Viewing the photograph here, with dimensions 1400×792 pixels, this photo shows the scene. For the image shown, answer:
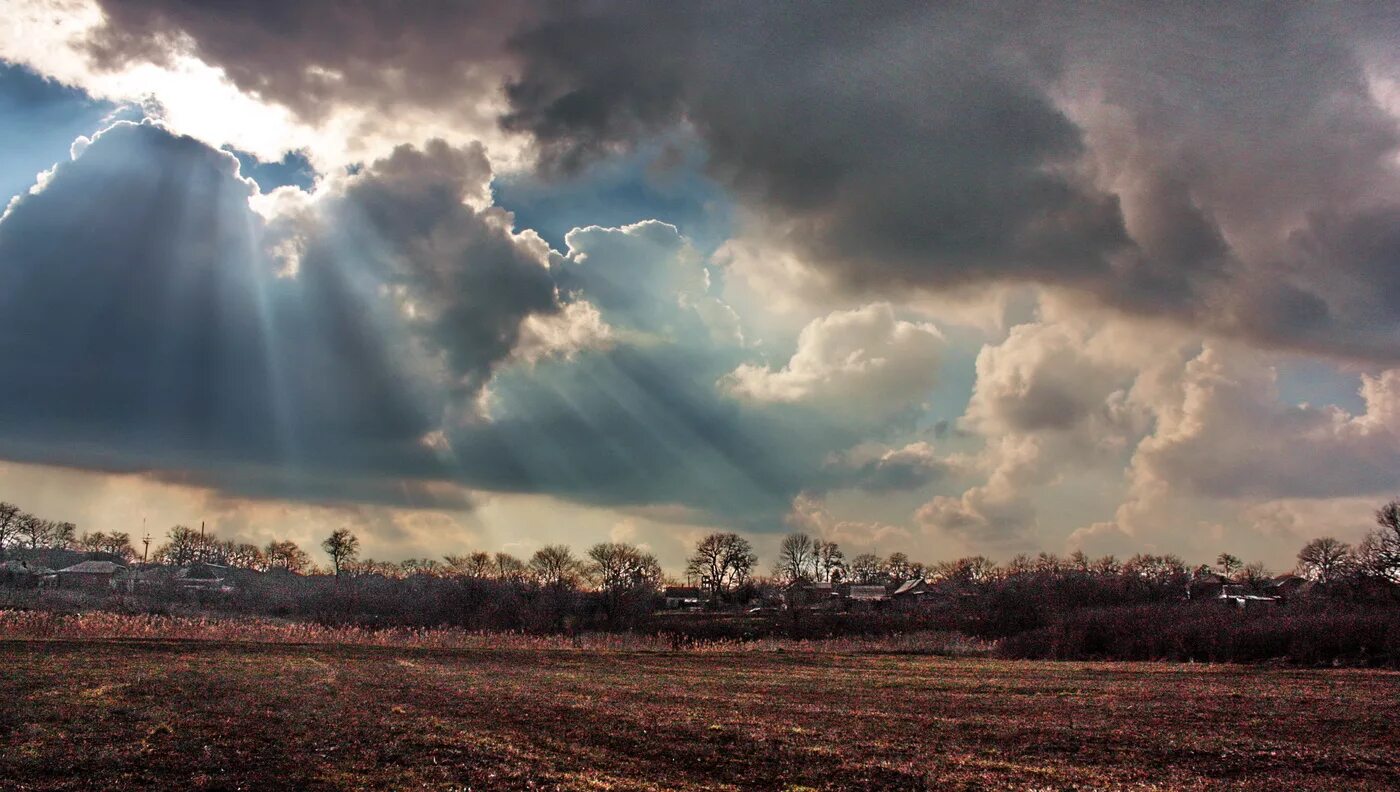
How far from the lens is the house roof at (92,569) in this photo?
152375 mm

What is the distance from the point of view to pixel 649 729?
22328 millimetres

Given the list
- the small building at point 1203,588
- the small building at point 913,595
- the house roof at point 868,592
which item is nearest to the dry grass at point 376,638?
the small building at point 1203,588

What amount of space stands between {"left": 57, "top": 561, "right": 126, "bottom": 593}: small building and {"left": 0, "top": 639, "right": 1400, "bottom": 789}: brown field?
4970 inches

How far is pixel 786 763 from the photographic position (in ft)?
58.6

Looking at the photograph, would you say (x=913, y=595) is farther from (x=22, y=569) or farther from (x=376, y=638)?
(x=22, y=569)

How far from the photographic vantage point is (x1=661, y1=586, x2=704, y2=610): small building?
180 m

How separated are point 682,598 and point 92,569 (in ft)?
378

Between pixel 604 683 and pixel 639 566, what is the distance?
112358mm

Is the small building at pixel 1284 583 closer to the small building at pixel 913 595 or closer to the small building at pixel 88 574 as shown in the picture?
the small building at pixel 913 595

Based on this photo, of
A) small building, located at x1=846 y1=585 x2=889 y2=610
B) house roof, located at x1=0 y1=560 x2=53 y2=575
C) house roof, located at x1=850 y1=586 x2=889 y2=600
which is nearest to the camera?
house roof, located at x1=0 y1=560 x2=53 y2=575

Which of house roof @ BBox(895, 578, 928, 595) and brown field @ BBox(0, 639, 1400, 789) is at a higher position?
brown field @ BBox(0, 639, 1400, 789)

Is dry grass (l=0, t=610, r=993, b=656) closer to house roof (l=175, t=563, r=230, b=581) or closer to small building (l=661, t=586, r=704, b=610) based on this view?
house roof (l=175, t=563, r=230, b=581)

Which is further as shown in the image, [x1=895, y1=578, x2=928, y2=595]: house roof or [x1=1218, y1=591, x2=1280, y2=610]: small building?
[x1=895, y1=578, x2=928, y2=595]: house roof

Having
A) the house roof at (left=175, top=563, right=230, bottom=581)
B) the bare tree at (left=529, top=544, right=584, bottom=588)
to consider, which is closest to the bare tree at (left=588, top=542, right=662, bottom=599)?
the bare tree at (left=529, top=544, right=584, bottom=588)
